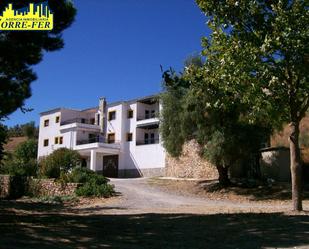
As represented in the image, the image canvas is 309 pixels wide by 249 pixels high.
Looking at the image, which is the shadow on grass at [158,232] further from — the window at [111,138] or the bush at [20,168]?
the window at [111,138]

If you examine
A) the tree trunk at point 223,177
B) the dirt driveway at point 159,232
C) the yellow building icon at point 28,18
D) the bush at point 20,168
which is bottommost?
the dirt driveway at point 159,232

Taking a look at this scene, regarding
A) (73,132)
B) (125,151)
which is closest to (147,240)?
(125,151)

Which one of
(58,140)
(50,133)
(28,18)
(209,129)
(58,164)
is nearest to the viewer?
(28,18)

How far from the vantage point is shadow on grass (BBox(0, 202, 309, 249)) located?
32.2 feet

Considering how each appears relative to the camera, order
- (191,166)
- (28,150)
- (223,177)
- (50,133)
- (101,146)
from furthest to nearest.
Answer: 1. (28,150)
2. (50,133)
3. (101,146)
4. (191,166)
5. (223,177)

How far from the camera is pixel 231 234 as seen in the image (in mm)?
11086

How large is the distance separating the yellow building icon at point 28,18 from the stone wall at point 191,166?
24347 mm

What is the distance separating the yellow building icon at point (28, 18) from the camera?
41.5 feet

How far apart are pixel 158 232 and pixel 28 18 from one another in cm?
713

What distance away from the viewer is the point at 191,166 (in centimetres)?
3950

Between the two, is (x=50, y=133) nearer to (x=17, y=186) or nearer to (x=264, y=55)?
(x=17, y=186)

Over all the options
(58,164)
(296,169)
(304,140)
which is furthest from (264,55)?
(58,164)

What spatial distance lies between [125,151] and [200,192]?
936 inches

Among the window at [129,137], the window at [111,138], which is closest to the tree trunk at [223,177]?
the window at [129,137]
